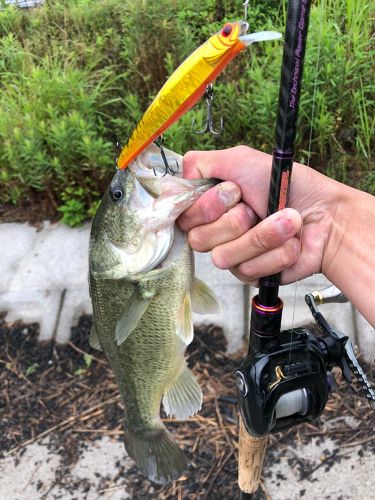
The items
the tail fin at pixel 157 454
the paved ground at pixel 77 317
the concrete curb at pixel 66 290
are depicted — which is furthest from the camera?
the concrete curb at pixel 66 290

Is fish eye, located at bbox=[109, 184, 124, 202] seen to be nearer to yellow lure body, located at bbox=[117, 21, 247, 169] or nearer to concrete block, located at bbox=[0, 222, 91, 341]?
yellow lure body, located at bbox=[117, 21, 247, 169]

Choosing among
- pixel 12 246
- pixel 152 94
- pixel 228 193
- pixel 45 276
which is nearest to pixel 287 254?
pixel 228 193

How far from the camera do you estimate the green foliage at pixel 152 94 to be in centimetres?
330

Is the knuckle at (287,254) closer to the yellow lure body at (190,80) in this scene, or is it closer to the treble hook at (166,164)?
the treble hook at (166,164)

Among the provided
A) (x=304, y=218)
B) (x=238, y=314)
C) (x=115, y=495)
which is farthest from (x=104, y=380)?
(x=304, y=218)

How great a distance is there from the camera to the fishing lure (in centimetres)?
85

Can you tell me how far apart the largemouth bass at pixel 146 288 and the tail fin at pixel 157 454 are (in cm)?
5

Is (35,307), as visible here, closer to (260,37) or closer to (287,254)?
(287,254)

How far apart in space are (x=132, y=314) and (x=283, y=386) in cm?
45

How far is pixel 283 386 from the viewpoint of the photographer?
4.08ft

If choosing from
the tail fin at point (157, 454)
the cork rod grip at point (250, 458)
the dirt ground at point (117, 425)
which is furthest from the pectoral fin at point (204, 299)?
the dirt ground at point (117, 425)

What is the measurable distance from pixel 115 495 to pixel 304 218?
153cm

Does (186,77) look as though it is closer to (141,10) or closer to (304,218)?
(304,218)

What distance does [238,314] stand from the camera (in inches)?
113
